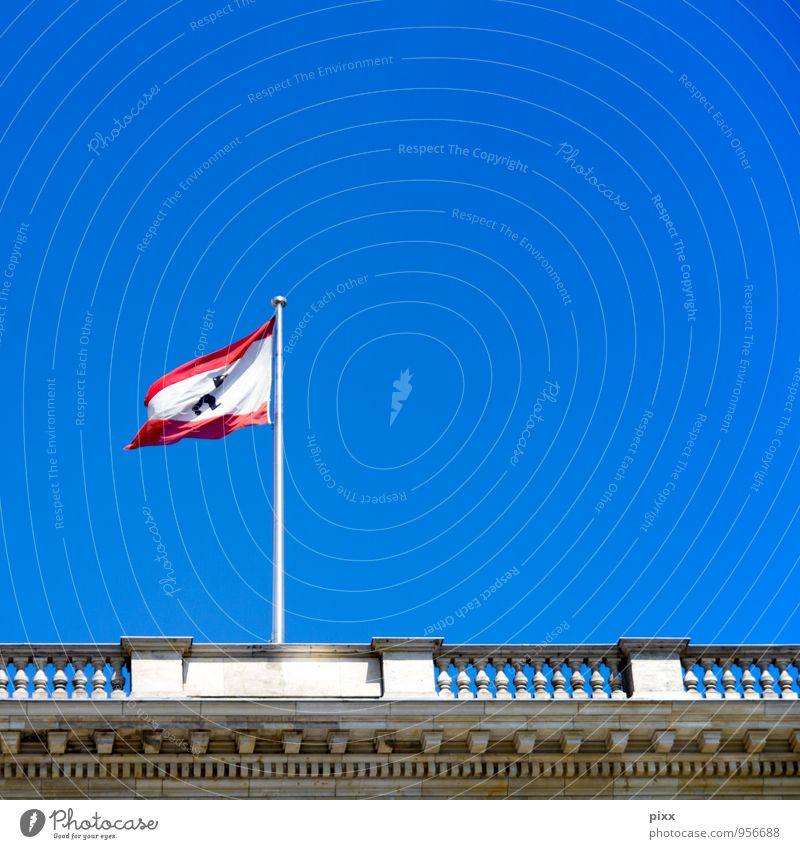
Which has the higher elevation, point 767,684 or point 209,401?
point 209,401

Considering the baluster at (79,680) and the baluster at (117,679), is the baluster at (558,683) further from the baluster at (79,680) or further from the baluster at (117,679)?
the baluster at (79,680)

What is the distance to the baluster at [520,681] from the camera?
113ft

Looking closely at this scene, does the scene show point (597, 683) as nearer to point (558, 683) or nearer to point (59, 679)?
point (558, 683)

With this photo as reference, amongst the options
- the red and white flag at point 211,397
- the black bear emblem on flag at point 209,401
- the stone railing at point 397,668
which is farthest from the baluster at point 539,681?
the black bear emblem on flag at point 209,401

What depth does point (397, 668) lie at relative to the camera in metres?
34.8

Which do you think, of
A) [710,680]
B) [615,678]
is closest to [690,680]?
[710,680]

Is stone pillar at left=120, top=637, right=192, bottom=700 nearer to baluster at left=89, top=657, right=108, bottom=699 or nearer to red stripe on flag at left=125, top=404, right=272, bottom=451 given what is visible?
baluster at left=89, top=657, right=108, bottom=699

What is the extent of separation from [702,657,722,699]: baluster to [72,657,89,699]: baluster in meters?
9.02

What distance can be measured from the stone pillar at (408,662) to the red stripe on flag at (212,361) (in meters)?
7.38
